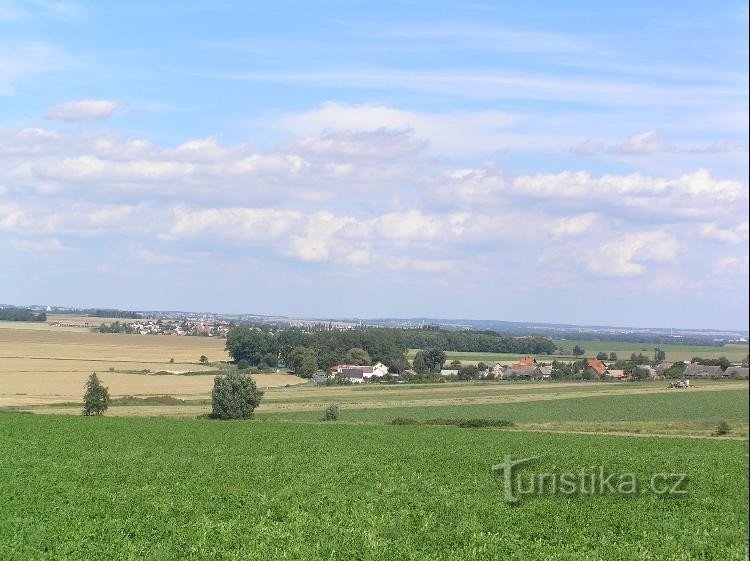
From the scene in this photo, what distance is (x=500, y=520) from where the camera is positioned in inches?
682

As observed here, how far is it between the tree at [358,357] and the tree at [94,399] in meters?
33.9

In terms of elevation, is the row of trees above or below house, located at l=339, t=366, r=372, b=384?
above

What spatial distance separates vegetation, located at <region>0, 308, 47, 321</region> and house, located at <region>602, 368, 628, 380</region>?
45102 millimetres

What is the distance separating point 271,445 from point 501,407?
3027cm

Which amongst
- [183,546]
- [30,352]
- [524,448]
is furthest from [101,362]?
[183,546]

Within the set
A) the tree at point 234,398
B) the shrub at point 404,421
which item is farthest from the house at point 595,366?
the tree at point 234,398

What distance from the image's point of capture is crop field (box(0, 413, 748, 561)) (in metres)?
15.0

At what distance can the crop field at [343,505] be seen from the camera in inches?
591

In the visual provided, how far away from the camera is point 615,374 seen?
74.2 metres

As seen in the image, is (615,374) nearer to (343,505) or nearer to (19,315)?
(19,315)

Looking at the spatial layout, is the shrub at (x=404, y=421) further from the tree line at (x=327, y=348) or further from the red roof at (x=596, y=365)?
the red roof at (x=596, y=365)

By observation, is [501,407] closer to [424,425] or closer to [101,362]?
[424,425]

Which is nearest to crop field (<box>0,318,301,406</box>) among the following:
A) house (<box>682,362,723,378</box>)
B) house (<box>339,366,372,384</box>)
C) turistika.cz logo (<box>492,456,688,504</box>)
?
house (<box>339,366,372,384</box>)

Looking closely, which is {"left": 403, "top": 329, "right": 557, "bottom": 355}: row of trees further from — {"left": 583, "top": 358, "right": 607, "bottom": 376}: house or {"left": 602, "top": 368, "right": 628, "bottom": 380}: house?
{"left": 602, "top": 368, "right": 628, "bottom": 380}: house
